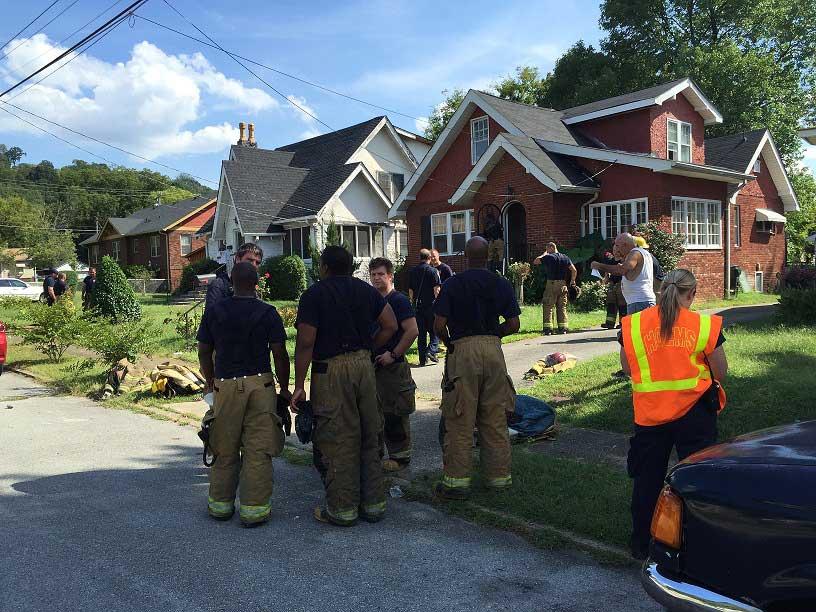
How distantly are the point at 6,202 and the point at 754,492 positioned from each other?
74.4 m

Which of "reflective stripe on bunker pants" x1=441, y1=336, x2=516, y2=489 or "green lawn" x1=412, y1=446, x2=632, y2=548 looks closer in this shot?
"green lawn" x1=412, y1=446, x2=632, y2=548

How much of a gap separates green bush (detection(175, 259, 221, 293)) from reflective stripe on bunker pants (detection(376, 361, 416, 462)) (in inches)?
1032

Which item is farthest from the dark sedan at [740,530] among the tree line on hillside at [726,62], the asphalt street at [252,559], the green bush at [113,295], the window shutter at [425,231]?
the tree line on hillside at [726,62]

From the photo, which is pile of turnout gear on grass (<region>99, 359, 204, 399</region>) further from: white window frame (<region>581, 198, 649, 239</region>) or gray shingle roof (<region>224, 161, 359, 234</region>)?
gray shingle roof (<region>224, 161, 359, 234</region>)

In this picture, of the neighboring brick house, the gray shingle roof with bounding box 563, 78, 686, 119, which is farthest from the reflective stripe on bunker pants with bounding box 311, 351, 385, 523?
the neighboring brick house

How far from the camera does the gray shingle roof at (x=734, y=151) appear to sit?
77.7 feet

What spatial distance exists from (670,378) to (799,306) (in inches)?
380

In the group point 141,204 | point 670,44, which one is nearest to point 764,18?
point 670,44

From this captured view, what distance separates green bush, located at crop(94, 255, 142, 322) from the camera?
16750mm

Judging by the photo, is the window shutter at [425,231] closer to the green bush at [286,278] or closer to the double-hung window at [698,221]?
the green bush at [286,278]

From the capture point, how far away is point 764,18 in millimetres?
34906

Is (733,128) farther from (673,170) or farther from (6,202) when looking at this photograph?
(6,202)

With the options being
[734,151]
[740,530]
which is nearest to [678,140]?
[734,151]

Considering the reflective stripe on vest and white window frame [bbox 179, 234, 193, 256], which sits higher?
white window frame [bbox 179, 234, 193, 256]
